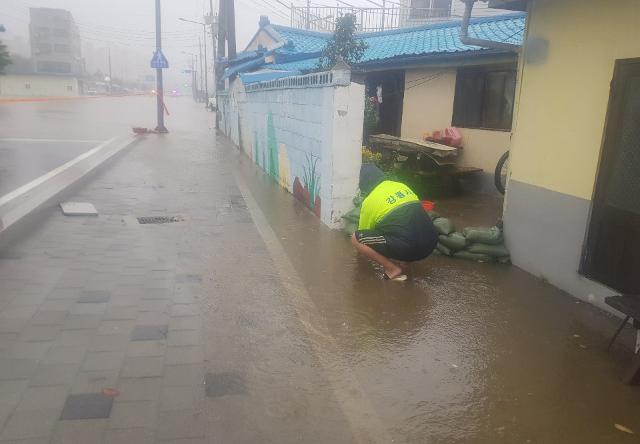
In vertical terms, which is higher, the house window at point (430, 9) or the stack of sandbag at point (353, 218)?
the house window at point (430, 9)

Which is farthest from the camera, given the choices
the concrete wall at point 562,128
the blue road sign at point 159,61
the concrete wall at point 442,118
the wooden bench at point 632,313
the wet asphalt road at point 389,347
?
the blue road sign at point 159,61

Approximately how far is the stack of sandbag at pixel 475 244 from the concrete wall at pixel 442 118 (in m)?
3.92

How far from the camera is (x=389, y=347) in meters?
3.74

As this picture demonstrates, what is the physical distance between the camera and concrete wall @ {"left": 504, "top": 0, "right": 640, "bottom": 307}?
14.3 ft

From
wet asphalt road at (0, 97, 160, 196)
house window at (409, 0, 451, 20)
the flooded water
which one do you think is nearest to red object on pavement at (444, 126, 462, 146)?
the flooded water

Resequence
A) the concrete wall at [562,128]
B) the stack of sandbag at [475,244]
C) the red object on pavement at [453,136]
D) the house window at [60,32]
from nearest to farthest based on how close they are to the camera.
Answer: the concrete wall at [562,128] → the stack of sandbag at [475,244] → the red object on pavement at [453,136] → the house window at [60,32]

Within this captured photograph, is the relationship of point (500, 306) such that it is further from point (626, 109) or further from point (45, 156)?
point (45, 156)

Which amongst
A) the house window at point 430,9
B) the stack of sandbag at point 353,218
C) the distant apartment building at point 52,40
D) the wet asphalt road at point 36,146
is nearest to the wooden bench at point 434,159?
the stack of sandbag at point 353,218

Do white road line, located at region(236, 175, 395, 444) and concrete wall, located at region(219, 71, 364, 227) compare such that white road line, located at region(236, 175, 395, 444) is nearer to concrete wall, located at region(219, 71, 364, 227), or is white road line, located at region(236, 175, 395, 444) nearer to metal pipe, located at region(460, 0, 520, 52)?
concrete wall, located at region(219, 71, 364, 227)

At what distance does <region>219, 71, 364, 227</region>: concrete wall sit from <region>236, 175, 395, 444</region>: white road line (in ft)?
4.57

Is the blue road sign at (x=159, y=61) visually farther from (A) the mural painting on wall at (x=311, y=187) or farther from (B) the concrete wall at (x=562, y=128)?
(B) the concrete wall at (x=562, y=128)

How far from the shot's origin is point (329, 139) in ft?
21.6

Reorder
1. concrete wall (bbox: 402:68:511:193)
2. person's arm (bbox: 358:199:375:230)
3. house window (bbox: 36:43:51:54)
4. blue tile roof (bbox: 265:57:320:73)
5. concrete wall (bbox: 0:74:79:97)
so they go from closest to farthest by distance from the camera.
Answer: person's arm (bbox: 358:199:375:230)
concrete wall (bbox: 402:68:511:193)
blue tile roof (bbox: 265:57:320:73)
concrete wall (bbox: 0:74:79:97)
house window (bbox: 36:43:51:54)

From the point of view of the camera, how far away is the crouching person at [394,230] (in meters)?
4.75
